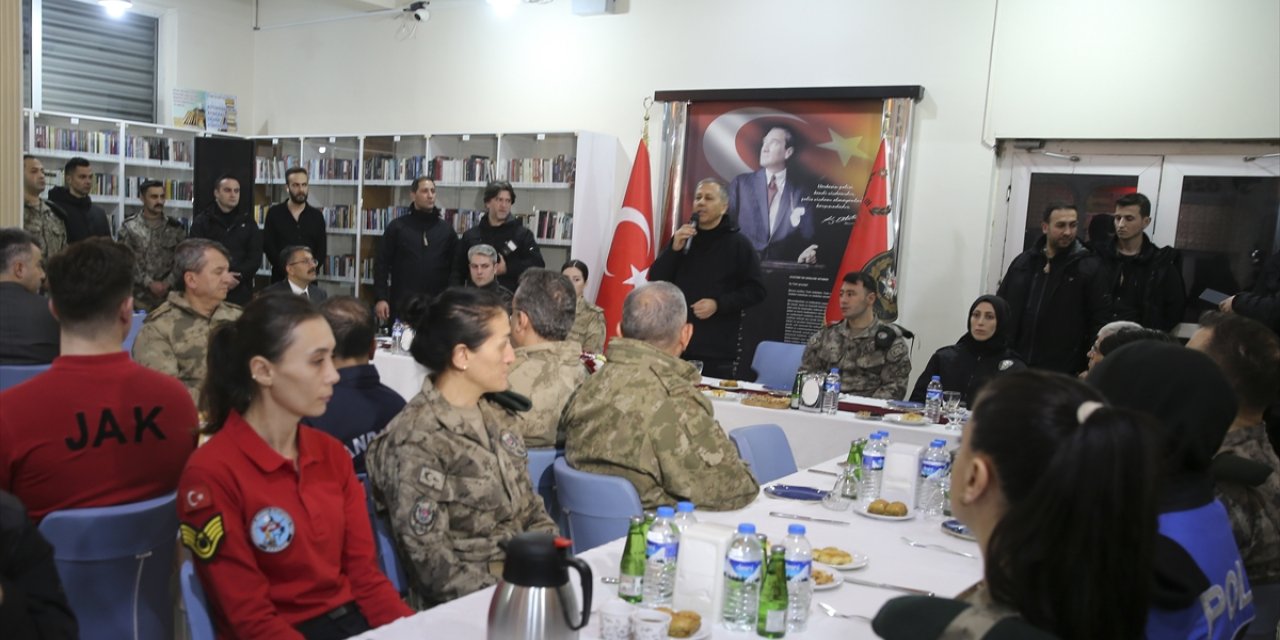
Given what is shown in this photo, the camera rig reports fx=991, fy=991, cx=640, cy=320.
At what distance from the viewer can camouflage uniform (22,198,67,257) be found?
7.74m

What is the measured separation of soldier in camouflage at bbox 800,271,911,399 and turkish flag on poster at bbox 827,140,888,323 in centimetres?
141

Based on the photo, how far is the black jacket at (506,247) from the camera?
7.84 meters

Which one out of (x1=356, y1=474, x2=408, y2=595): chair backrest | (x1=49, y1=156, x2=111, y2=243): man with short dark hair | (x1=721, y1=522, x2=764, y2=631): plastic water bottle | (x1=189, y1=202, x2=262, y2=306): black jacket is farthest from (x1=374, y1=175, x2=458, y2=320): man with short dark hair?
(x1=721, y1=522, x2=764, y2=631): plastic water bottle

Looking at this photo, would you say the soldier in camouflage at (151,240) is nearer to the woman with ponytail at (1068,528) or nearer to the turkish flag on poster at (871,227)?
the turkish flag on poster at (871,227)

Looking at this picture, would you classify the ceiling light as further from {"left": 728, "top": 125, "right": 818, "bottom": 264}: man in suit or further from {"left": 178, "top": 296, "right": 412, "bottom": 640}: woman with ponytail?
{"left": 178, "top": 296, "right": 412, "bottom": 640}: woman with ponytail

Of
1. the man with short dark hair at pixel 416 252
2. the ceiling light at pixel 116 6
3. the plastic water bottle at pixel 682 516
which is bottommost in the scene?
the plastic water bottle at pixel 682 516

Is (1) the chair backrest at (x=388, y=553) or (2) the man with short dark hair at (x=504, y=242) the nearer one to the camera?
(1) the chair backrest at (x=388, y=553)

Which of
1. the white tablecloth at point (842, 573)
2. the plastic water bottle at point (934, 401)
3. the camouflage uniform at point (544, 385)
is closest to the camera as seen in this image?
the white tablecloth at point (842, 573)

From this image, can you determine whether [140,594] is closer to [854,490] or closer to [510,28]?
[854,490]

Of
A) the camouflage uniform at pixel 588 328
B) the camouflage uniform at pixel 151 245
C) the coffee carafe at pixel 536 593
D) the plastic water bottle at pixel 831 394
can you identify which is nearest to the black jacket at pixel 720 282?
the camouflage uniform at pixel 588 328

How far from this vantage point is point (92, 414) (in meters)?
2.58

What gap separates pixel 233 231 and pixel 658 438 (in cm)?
620

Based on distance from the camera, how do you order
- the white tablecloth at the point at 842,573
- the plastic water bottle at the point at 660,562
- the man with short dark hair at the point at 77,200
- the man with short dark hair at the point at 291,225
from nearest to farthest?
the white tablecloth at the point at 842,573 < the plastic water bottle at the point at 660,562 < the man with short dark hair at the point at 77,200 < the man with short dark hair at the point at 291,225

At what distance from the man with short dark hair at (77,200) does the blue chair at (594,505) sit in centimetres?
664
